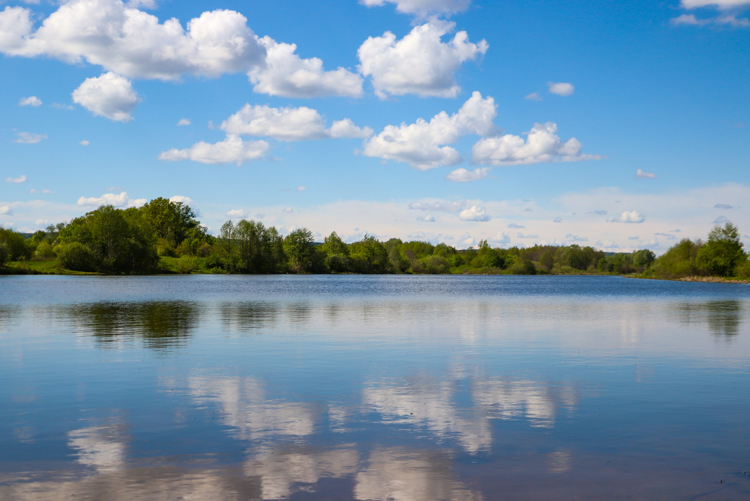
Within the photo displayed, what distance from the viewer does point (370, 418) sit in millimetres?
11078

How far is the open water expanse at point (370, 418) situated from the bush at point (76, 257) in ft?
342

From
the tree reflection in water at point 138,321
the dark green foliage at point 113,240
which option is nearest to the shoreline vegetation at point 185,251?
the dark green foliage at point 113,240

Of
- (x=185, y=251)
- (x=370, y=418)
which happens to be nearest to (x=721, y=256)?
(x=185, y=251)

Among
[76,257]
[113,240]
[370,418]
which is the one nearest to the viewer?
[370,418]

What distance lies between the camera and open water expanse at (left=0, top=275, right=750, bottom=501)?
25.5 feet

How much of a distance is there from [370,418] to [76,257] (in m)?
123

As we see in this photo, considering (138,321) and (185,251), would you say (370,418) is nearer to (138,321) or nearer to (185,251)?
(138,321)

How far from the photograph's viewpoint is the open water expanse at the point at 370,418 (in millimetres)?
7762

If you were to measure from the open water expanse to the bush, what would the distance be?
104m

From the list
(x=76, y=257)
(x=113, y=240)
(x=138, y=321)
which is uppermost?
(x=113, y=240)

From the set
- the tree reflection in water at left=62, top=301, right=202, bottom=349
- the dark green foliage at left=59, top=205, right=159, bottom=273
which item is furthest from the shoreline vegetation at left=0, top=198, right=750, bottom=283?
the tree reflection in water at left=62, top=301, right=202, bottom=349

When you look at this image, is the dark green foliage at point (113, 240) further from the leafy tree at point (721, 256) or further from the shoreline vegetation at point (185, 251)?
the leafy tree at point (721, 256)

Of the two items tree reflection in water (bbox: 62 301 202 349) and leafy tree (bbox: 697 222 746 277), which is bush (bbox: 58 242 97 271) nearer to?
tree reflection in water (bbox: 62 301 202 349)

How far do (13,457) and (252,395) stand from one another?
5.11 meters
